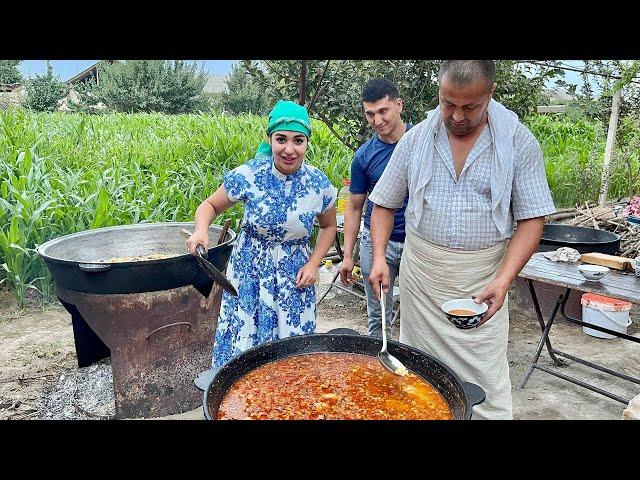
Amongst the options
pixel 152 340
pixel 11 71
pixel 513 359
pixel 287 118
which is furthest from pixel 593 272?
pixel 11 71

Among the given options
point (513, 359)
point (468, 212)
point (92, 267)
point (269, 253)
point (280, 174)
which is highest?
point (280, 174)

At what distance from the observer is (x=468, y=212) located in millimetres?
2250

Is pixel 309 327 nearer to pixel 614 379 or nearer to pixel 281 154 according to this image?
pixel 281 154

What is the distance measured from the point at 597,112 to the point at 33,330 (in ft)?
27.3

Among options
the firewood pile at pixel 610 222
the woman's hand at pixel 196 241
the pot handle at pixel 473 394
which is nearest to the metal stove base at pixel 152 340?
the woman's hand at pixel 196 241

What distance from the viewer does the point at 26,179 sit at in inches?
217

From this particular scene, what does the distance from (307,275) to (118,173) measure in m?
4.45

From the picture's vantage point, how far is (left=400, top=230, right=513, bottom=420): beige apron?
2332 millimetres

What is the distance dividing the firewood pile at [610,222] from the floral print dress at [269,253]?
14.1 ft

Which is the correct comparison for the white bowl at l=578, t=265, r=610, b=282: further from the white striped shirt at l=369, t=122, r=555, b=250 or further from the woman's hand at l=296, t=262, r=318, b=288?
the woman's hand at l=296, t=262, r=318, b=288

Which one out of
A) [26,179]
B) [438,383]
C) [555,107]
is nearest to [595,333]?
[438,383]

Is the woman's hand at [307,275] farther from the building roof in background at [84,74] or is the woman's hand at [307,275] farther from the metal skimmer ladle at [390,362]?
the building roof in background at [84,74]

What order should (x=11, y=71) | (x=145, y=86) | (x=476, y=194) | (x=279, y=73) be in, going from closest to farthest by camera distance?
1. (x=476, y=194)
2. (x=279, y=73)
3. (x=11, y=71)
4. (x=145, y=86)

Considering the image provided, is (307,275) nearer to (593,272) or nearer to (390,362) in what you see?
(390,362)
